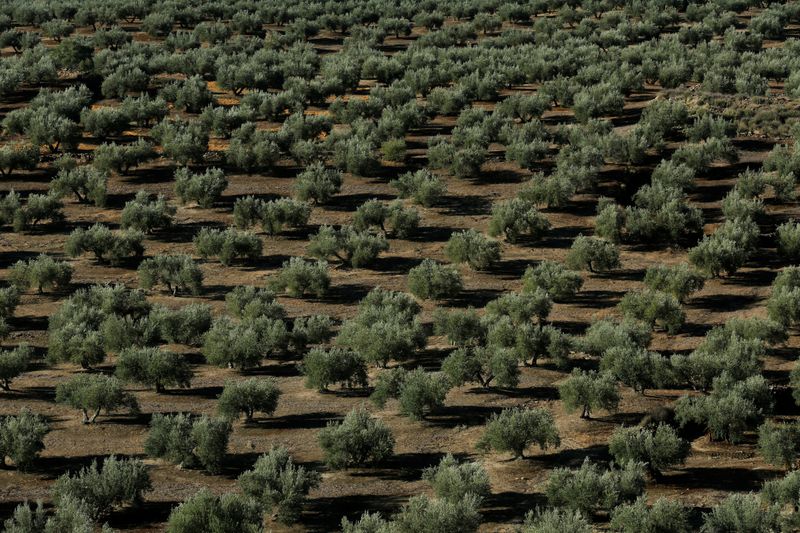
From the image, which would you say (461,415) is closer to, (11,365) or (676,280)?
(676,280)

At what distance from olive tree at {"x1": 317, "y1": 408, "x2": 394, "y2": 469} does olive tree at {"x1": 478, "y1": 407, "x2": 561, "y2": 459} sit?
226cm

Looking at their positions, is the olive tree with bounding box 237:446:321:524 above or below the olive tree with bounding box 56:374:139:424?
below

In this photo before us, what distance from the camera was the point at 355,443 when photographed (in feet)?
83.7

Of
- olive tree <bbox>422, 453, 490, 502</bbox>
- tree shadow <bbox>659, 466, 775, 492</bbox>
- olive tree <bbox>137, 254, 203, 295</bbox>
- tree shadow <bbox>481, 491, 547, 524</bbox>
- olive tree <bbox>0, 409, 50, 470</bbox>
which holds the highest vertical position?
olive tree <bbox>137, 254, 203, 295</bbox>

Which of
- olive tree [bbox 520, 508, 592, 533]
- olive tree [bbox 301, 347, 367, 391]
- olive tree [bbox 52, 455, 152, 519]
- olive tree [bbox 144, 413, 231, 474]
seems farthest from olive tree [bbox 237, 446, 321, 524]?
olive tree [bbox 301, 347, 367, 391]

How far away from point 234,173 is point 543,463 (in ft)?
87.8

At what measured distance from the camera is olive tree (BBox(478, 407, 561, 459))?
25641mm

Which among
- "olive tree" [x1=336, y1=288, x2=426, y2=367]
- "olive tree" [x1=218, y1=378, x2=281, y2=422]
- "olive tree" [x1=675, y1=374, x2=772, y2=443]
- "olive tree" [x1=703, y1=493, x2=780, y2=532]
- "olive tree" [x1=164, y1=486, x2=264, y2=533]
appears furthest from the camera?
"olive tree" [x1=336, y1=288, x2=426, y2=367]

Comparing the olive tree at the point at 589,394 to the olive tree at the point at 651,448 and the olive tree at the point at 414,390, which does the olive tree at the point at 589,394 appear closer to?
the olive tree at the point at 651,448

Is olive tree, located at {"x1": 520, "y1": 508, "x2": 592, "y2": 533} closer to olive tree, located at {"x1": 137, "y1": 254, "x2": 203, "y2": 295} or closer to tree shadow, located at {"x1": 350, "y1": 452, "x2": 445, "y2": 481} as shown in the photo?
tree shadow, located at {"x1": 350, "y1": 452, "x2": 445, "y2": 481}

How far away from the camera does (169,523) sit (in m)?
22.2

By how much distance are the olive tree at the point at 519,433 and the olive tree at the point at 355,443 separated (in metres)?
2.26

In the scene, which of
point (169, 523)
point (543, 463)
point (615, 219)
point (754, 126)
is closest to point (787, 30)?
point (754, 126)

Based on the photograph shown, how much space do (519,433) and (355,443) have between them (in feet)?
12.0
